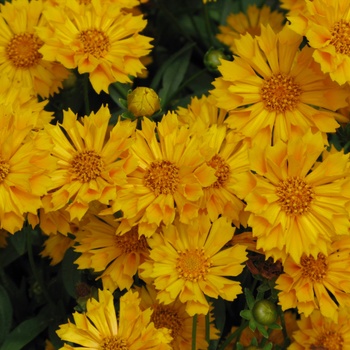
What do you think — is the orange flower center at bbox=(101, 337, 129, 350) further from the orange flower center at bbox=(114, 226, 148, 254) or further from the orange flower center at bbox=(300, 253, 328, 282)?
the orange flower center at bbox=(300, 253, 328, 282)

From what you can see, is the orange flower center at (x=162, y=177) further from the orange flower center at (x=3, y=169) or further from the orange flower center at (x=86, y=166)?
the orange flower center at (x=3, y=169)

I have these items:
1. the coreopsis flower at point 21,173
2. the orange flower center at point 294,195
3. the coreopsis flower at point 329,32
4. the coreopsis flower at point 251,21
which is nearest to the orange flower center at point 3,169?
the coreopsis flower at point 21,173

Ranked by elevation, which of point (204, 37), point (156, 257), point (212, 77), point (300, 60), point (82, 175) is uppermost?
point (204, 37)

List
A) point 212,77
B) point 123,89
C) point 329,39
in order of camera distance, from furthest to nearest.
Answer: point 212,77 → point 123,89 → point 329,39

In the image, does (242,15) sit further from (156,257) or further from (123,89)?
(156,257)

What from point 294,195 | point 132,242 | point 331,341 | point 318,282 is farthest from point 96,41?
point 331,341

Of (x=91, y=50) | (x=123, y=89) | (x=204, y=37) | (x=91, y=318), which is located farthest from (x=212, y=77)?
(x=91, y=318)
